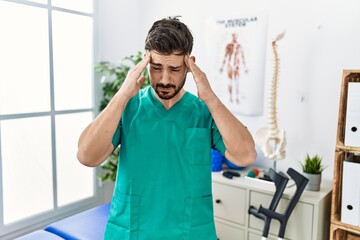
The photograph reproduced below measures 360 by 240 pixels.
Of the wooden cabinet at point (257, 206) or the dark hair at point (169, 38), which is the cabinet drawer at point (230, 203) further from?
the dark hair at point (169, 38)

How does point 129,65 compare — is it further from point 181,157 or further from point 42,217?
point 181,157

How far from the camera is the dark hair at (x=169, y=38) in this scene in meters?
1.03

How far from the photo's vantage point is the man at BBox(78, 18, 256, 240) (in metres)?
1.04

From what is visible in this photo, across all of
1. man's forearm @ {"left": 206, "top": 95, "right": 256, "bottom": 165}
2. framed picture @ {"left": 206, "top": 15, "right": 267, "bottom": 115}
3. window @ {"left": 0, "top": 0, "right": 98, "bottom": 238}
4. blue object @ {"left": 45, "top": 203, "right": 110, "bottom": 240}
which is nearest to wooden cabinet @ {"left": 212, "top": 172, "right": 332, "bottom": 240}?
framed picture @ {"left": 206, "top": 15, "right": 267, "bottom": 115}

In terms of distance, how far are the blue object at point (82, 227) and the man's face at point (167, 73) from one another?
41.2 inches

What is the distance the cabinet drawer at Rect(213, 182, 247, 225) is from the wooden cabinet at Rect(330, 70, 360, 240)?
1.54ft

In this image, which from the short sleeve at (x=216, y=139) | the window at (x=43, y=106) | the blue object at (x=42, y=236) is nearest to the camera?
the short sleeve at (x=216, y=139)

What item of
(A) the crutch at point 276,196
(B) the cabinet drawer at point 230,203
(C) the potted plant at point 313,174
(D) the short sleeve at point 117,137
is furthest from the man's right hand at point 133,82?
(C) the potted plant at point 313,174

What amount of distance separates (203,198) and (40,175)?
169 centimetres

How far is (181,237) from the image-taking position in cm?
107

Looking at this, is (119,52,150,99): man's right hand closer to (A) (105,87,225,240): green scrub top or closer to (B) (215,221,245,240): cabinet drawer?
(A) (105,87,225,240): green scrub top

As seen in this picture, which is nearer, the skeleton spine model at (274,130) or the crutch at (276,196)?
the crutch at (276,196)

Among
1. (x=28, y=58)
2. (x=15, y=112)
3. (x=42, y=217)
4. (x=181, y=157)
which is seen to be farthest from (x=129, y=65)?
(x=181, y=157)

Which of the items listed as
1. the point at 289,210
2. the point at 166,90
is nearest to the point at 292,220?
the point at 289,210
